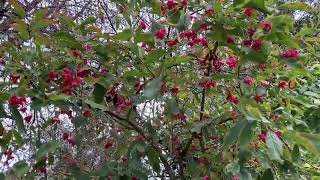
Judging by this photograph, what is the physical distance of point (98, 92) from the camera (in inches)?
66.2

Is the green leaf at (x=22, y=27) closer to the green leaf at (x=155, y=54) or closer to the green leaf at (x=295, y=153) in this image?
the green leaf at (x=155, y=54)

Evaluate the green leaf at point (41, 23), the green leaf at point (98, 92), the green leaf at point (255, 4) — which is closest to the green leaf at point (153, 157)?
the green leaf at point (98, 92)

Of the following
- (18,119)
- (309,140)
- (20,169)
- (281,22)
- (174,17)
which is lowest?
(309,140)

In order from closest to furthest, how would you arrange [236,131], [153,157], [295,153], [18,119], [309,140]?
[309,140] < [236,131] < [295,153] < [18,119] < [153,157]

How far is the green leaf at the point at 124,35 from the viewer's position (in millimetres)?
1619

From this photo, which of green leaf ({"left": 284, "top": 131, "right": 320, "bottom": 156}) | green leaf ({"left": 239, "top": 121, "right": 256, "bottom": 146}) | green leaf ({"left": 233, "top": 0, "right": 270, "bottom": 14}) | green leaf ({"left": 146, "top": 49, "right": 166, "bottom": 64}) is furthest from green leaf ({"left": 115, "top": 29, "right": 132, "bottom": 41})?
green leaf ({"left": 284, "top": 131, "right": 320, "bottom": 156})

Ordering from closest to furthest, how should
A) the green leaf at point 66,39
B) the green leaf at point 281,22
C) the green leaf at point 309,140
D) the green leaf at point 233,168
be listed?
the green leaf at point 309,140 < the green leaf at point 281,22 < the green leaf at point 233,168 < the green leaf at point 66,39

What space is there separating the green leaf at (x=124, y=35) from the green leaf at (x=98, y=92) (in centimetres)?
19

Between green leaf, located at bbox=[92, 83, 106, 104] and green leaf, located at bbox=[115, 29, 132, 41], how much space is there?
0.19 metres

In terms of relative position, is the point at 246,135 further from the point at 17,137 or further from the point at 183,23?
the point at 17,137

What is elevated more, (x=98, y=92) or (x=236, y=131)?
(x=98, y=92)

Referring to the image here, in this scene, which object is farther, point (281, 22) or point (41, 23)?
point (41, 23)

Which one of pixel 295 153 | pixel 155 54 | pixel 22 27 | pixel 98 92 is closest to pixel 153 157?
pixel 98 92

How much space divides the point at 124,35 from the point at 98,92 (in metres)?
0.23
